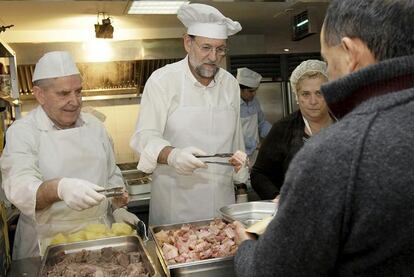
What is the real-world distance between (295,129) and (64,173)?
133 cm

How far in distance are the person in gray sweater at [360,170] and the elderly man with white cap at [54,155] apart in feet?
4.15

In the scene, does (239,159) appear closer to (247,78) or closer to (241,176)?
(241,176)

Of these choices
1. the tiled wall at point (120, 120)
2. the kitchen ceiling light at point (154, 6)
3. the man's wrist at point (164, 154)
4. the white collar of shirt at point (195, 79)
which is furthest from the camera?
the tiled wall at point (120, 120)

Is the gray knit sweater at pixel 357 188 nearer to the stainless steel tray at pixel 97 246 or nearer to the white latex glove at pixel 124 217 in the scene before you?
the stainless steel tray at pixel 97 246

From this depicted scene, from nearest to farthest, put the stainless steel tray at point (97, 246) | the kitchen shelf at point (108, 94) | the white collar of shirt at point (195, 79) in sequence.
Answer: the stainless steel tray at point (97, 246) < the white collar of shirt at point (195, 79) < the kitchen shelf at point (108, 94)

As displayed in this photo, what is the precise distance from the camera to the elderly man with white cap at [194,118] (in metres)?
2.38

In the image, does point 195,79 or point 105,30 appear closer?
point 195,79

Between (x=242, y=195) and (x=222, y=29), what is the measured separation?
1080 millimetres

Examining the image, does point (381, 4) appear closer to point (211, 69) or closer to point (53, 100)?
point (211, 69)

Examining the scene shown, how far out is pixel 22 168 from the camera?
1941mm

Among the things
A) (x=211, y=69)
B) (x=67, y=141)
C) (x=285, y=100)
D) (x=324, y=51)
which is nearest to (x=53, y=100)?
(x=67, y=141)

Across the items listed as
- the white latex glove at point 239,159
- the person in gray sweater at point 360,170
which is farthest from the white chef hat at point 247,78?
the person in gray sweater at point 360,170

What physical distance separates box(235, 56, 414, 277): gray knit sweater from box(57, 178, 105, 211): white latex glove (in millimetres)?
987

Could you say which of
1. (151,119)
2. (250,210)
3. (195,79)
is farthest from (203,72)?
(250,210)
